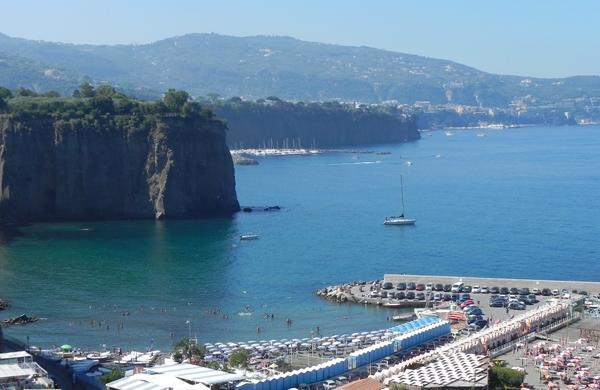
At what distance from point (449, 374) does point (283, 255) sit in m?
26.4

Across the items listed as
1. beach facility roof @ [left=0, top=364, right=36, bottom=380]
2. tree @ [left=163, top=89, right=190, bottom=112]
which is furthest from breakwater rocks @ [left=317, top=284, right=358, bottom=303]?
tree @ [left=163, top=89, right=190, bottom=112]

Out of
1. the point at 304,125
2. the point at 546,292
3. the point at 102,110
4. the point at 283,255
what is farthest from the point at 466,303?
the point at 304,125

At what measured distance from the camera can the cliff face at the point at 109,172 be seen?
64625 millimetres

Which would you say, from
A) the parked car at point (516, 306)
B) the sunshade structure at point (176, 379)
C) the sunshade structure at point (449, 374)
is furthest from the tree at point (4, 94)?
the sunshade structure at point (449, 374)

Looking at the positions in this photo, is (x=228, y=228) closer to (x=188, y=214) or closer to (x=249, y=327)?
(x=188, y=214)

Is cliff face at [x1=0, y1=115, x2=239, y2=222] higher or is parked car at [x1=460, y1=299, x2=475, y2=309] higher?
cliff face at [x1=0, y1=115, x2=239, y2=222]

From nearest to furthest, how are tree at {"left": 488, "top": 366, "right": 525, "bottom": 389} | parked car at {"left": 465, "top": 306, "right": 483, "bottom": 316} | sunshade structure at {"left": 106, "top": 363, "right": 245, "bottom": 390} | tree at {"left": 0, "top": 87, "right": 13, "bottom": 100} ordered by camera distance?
sunshade structure at {"left": 106, "top": 363, "right": 245, "bottom": 390}, tree at {"left": 488, "top": 366, "right": 525, "bottom": 389}, parked car at {"left": 465, "top": 306, "right": 483, "bottom": 316}, tree at {"left": 0, "top": 87, "right": 13, "bottom": 100}

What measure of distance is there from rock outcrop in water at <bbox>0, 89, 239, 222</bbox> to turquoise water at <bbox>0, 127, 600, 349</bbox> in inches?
90.2

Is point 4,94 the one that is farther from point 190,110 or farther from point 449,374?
point 449,374

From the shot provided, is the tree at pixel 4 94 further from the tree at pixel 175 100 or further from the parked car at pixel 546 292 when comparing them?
the parked car at pixel 546 292

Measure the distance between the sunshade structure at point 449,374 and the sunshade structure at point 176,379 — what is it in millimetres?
3575

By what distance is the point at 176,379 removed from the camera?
79.5 feet

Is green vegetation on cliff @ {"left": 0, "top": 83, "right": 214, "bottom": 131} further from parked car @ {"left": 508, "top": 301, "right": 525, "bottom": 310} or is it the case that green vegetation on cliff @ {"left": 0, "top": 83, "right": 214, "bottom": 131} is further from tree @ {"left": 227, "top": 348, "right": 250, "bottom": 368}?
tree @ {"left": 227, "top": 348, "right": 250, "bottom": 368}

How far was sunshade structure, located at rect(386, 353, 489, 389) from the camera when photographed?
24672 mm
